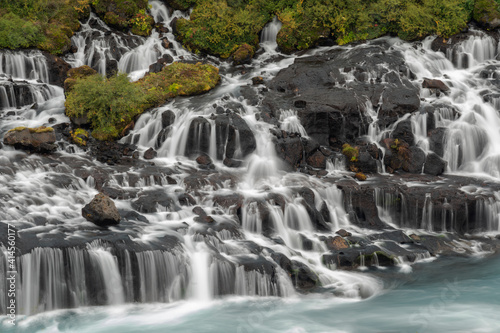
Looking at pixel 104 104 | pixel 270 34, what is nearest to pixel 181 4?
pixel 270 34

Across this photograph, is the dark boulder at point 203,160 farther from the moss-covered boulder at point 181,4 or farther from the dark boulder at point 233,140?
the moss-covered boulder at point 181,4

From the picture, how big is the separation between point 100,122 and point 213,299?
31.1 feet

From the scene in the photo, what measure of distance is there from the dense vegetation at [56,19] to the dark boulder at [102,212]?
13113mm

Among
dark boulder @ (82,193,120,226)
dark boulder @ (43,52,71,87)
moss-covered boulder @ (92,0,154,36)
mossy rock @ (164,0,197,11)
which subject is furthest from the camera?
mossy rock @ (164,0,197,11)

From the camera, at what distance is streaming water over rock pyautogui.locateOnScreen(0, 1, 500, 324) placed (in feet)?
35.8

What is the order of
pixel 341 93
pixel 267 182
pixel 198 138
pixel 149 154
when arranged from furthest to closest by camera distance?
1. pixel 341 93
2. pixel 198 138
3. pixel 149 154
4. pixel 267 182

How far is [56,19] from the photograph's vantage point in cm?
2431

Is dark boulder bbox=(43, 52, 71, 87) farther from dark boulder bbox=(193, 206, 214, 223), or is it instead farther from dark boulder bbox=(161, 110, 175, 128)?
dark boulder bbox=(193, 206, 214, 223)

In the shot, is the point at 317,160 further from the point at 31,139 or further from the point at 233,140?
the point at 31,139

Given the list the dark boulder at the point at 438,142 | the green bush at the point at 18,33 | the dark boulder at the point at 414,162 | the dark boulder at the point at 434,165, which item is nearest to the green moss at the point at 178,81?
the green bush at the point at 18,33

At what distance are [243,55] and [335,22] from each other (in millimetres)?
5010

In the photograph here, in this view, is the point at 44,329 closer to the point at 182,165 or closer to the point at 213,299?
the point at 213,299

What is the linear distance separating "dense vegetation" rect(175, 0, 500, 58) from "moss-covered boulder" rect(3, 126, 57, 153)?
10834 millimetres

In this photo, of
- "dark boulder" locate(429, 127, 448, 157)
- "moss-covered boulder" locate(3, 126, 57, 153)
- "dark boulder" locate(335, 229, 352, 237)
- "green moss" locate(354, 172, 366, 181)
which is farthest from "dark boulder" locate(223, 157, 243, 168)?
"dark boulder" locate(429, 127, 448, 157)
